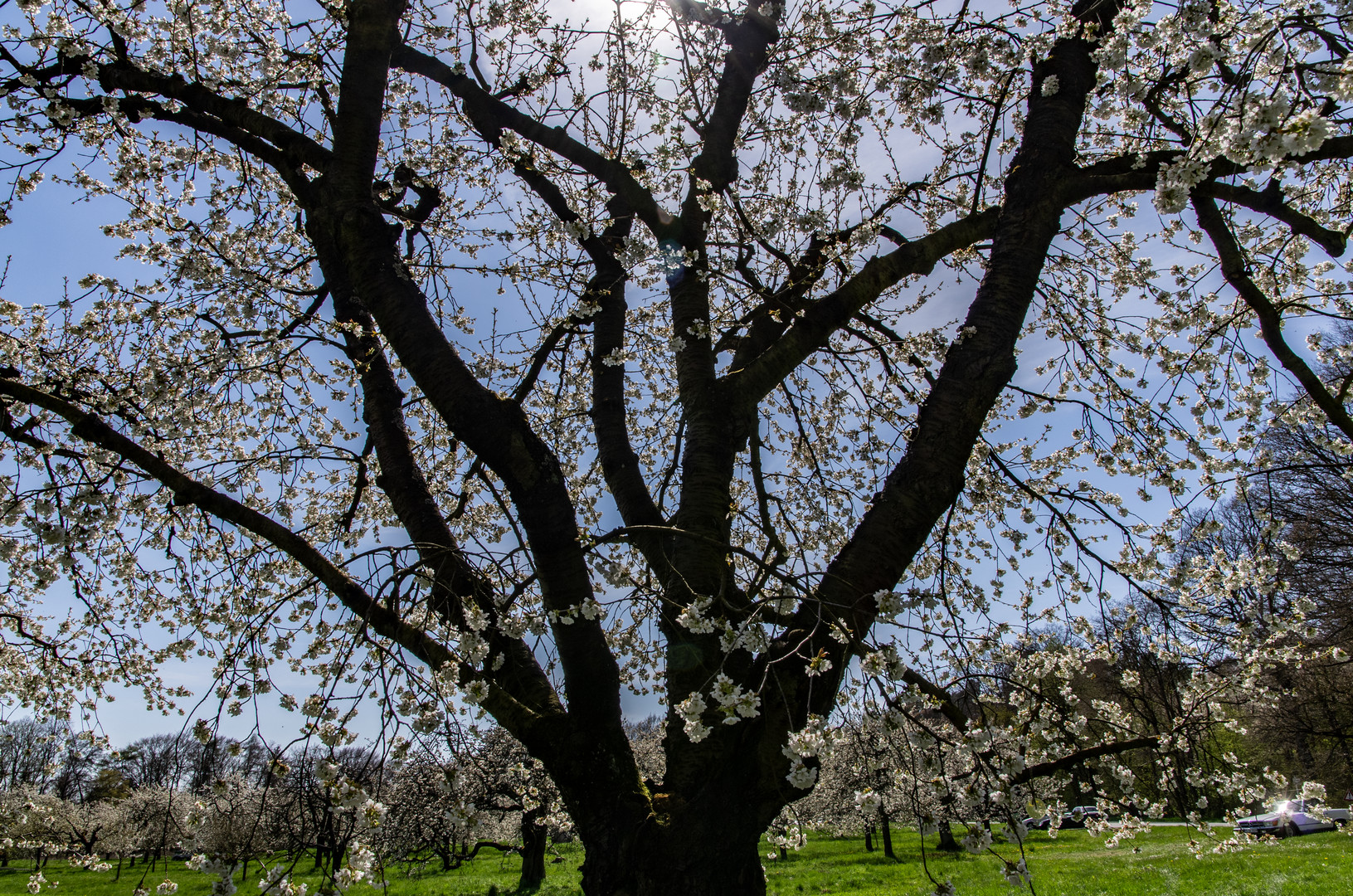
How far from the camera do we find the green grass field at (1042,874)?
10.2 m

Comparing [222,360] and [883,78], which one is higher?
[883,78]

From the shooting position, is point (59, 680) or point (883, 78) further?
point (59, 680)

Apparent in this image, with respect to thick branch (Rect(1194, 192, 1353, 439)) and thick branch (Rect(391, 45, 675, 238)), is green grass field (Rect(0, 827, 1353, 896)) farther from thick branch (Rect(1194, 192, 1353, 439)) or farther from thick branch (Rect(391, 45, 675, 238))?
thick branch (Rect(391, 45, 675, 238))

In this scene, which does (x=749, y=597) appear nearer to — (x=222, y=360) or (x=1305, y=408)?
(x=222, y=360)

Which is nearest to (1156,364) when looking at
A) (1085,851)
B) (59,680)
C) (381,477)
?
(381,477)

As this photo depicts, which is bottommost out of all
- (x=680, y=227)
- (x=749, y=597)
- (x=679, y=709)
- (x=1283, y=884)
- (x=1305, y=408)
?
(x=1283, y=884)

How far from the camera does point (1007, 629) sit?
350 cm

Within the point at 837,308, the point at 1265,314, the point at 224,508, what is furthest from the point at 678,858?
the point at 1265,314

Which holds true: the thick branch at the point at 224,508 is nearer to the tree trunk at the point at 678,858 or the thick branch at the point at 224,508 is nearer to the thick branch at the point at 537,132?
the tree trunk at the point at 678,858

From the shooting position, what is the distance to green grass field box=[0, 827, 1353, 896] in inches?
401

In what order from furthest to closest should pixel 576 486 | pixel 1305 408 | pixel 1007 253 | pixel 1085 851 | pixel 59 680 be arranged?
pixel 1085 851, pixel 576 486, pixel 59 680, pixel 1305 408, pixel 1007 253

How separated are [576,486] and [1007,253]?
15.7 feet

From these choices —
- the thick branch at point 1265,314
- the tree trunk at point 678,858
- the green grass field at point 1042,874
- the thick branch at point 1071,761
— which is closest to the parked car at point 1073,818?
the thick branch at point 1071,761

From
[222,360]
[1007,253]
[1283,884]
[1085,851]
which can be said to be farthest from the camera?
[1085,851]
